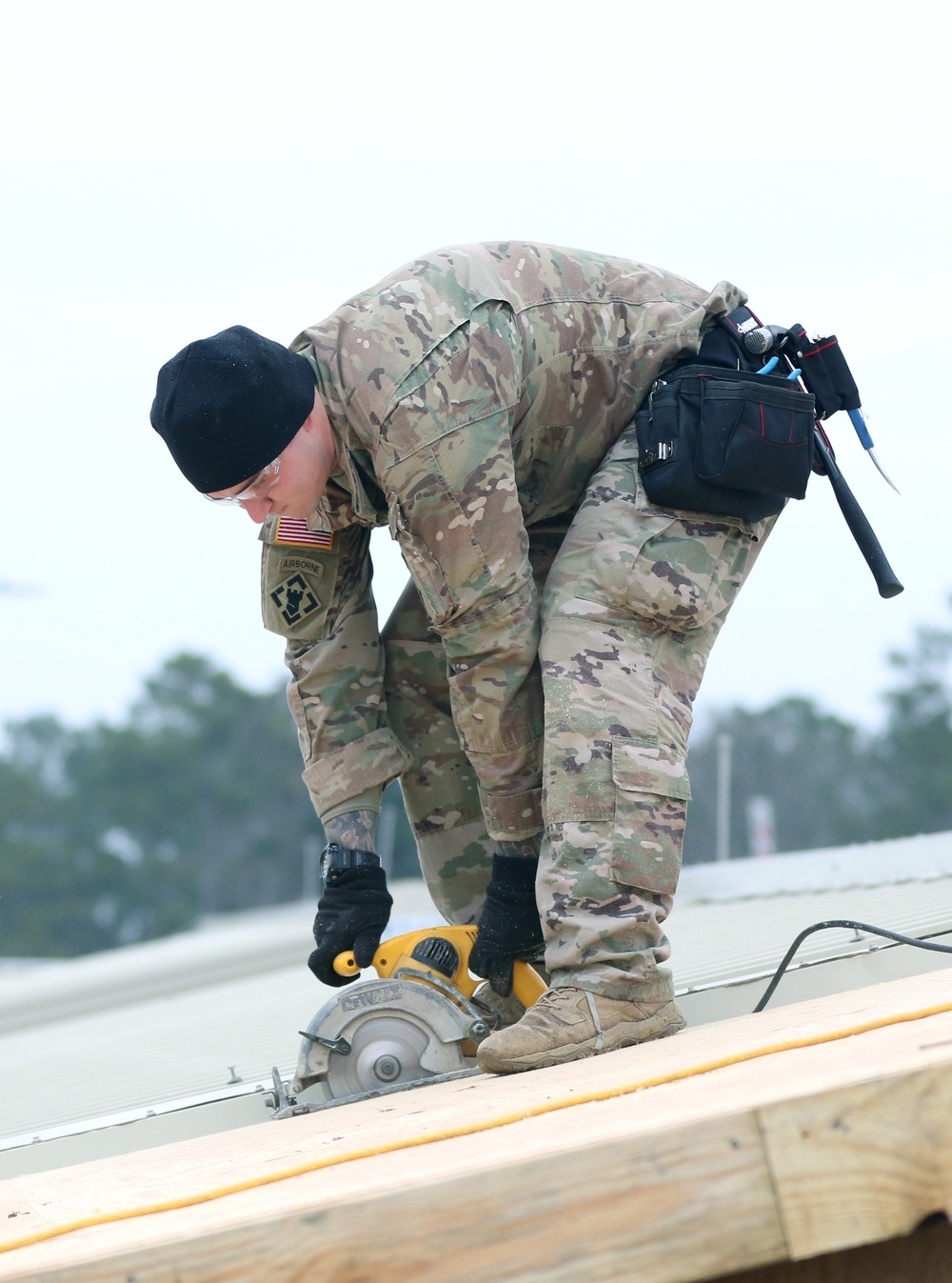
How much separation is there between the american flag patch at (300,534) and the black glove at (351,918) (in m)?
0.72

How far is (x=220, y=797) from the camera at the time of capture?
199ft

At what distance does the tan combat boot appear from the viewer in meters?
2.46

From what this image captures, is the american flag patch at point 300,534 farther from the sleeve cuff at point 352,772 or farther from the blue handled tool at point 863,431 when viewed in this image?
the blue handled tool at point 863,431

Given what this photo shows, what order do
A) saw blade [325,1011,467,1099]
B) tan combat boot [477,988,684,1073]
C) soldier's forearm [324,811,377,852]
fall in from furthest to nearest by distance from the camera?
soldier's forearm [324,811,377,852] < saw blade [325,1011,467,1099] < tan combat boot [477,988,684,1073]

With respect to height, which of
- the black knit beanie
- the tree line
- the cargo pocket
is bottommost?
the tree line

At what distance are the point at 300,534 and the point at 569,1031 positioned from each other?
1250 mm

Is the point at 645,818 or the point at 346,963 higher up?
the point at 645,818

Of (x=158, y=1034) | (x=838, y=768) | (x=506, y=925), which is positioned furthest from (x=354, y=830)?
(x=838, y=768)

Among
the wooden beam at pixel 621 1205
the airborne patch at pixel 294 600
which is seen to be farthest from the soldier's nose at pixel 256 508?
the wooden beam at pixel 621 1205

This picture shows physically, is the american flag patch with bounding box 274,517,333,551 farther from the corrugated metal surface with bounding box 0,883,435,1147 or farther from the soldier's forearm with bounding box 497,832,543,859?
the corrugated metal surface with bounding box 0,883,435,1147

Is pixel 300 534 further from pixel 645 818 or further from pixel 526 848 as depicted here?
pixel 645 818

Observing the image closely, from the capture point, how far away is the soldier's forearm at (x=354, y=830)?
10.1 feet

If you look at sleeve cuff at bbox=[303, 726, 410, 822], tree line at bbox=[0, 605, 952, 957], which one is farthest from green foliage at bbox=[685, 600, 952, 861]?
sleeve cuff at bbox=[303, 726, 410, 822]

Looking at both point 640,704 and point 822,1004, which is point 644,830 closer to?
point 640,704
